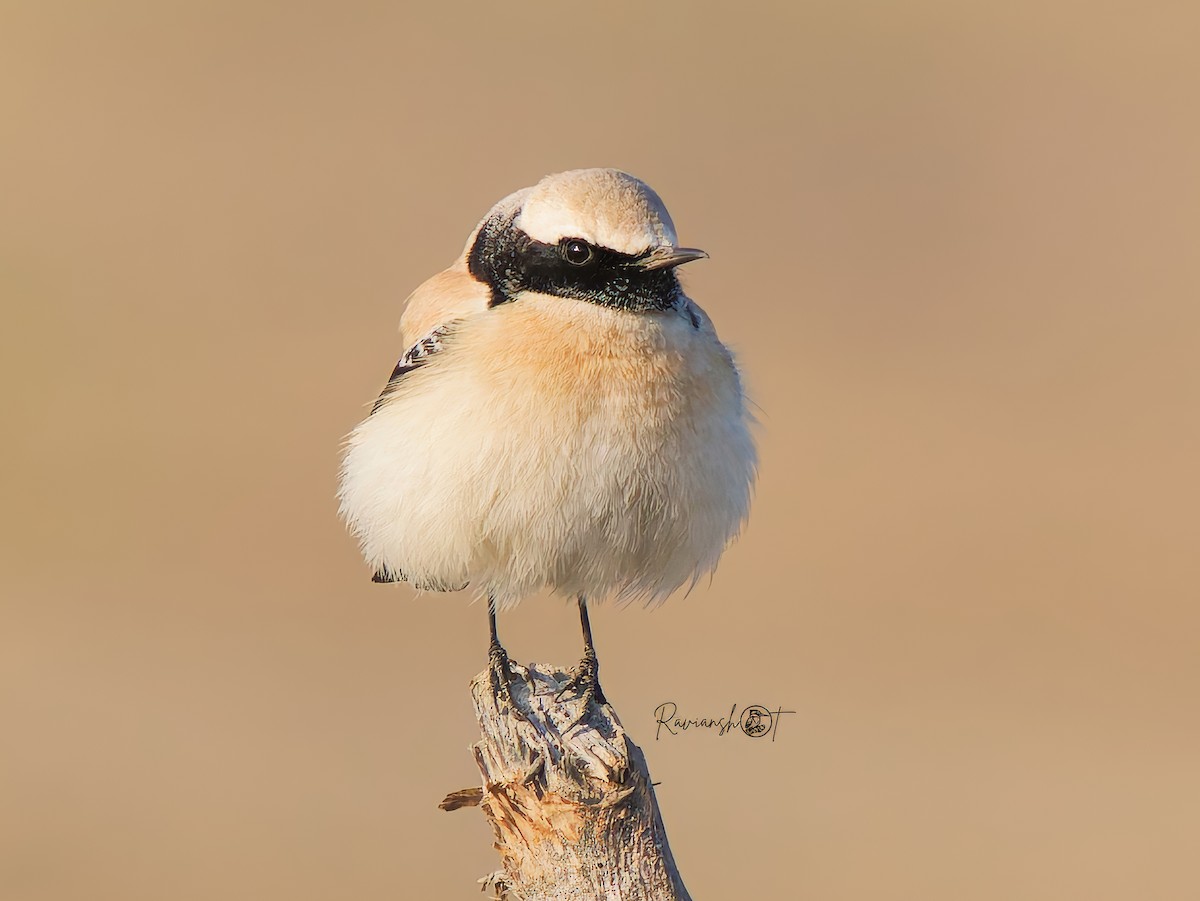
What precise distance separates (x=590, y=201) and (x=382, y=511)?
4.40ft

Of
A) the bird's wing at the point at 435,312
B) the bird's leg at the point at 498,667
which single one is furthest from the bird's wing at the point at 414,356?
the bird's leg at the point at 498,667

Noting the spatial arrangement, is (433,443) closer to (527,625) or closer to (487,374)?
(487,374)

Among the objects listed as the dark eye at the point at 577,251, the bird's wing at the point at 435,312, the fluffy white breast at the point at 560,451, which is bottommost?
the fluffy white breast at the point at 560,451

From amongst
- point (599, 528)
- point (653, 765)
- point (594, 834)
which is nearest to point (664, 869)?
point (594, 834)

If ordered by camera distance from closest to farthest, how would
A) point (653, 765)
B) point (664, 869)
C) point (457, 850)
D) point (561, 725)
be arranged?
point (664, 869)
point (561, 725)
point (457, 850)
point (653, 765)

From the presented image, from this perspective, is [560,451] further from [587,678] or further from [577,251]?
[587,678]

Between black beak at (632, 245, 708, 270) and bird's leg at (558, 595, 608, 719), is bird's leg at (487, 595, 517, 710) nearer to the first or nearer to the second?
bird's leg at (558, 595, 608, 719)

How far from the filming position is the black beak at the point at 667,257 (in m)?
4.66

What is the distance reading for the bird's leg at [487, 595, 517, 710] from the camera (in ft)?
16.2

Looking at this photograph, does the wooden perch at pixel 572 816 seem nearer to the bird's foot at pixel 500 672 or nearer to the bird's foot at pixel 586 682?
the bird's foot at pixel 500 672

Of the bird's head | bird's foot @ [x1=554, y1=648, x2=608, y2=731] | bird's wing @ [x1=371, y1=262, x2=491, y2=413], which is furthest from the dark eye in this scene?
bird's foot @ [x1=554, y1=648, x2=608, y2=731]

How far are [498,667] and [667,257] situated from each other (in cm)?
156

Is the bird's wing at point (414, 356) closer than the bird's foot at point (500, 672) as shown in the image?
No

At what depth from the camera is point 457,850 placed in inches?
440
